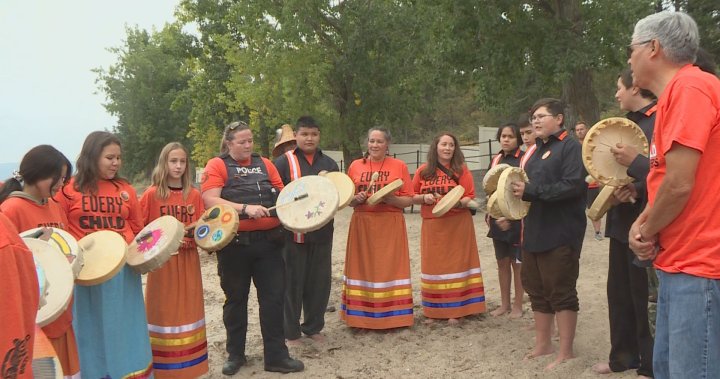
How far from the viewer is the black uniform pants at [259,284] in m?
4.67

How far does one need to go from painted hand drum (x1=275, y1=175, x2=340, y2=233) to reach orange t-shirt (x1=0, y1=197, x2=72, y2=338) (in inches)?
62.2

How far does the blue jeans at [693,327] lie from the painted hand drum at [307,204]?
2.55 meters

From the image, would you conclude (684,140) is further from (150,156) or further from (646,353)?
(150,156)

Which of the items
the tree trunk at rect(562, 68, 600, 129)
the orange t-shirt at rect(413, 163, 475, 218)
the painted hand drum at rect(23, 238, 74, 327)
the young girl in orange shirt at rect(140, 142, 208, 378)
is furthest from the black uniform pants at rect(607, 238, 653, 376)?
the tree trunk at rect(562, 68, 600, 129)

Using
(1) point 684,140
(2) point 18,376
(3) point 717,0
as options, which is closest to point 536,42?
(3) point 717,0

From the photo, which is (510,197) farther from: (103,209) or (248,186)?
(103,209)

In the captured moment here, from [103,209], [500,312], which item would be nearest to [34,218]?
[103,209]

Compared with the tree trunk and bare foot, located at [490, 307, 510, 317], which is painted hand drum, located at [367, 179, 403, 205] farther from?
the tree trunk

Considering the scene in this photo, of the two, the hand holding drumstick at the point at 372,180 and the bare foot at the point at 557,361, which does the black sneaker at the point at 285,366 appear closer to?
the hand holding drumstick at the point at 372,180

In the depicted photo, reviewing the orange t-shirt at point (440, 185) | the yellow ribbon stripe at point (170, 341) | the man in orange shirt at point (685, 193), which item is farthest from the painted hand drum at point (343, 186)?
the man in orange shirt at point (685, 193)

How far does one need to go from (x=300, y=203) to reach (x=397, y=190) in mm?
1451

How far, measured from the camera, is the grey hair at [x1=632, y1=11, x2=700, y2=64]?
2.43m

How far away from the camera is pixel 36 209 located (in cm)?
356

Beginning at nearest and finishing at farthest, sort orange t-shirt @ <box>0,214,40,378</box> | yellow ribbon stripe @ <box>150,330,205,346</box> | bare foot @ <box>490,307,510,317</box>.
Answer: orange t-shirt @ <box>0,214,40,378</box> → yellow ribbon stripe @ <box>150,330,205,346</box> → bare foot @ <box>490,307,510,317</box>
